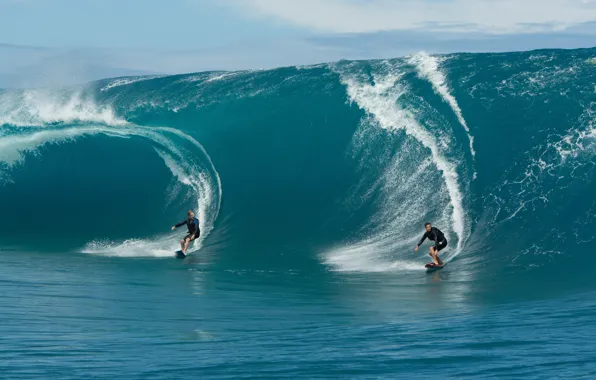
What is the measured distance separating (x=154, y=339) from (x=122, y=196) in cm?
1166

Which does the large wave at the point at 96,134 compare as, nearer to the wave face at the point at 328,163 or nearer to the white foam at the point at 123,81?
the wave face at the point at 328,163

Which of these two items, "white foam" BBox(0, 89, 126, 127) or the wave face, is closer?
the wave face

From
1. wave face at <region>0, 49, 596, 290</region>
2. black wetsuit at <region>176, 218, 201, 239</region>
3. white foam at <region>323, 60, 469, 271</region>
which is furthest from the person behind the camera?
black wetsuit at <region>176, 218, 201, 239</region>

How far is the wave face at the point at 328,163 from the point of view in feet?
52.5

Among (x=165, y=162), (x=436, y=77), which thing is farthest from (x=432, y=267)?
(x=165, y=162)

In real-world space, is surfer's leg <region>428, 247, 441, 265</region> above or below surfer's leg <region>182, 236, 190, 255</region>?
above

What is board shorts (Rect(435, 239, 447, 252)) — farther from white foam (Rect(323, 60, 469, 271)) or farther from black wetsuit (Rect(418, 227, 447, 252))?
white foam (Rect(323, 60, 469, 271))

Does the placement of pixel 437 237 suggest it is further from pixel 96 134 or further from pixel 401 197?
pixel 96 134

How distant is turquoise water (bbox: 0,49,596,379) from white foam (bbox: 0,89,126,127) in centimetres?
7

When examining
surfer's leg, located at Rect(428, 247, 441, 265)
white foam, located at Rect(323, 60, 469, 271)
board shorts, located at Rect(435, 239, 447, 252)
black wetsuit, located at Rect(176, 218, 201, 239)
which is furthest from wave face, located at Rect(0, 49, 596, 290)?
black wetsuit, located at Rect(176, 218, 201, 239)

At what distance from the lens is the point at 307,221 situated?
1791cm

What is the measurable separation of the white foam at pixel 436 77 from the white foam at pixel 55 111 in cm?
796

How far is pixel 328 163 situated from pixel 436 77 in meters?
3.35

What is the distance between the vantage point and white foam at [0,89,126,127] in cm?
2347
